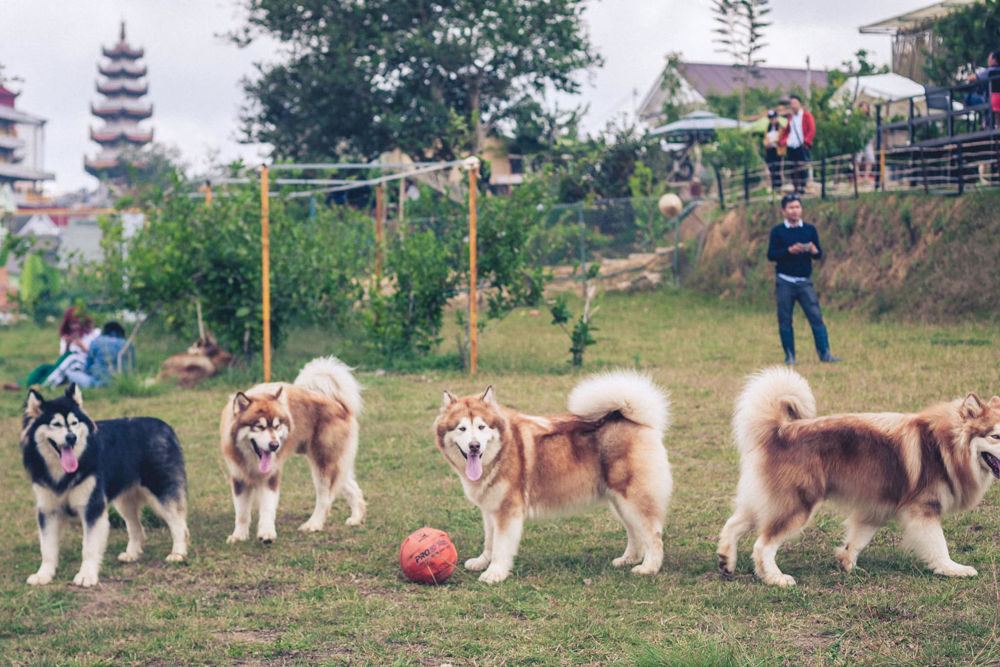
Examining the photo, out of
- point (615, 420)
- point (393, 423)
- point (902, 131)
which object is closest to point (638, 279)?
point (902, 131)

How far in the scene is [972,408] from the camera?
15.4ft

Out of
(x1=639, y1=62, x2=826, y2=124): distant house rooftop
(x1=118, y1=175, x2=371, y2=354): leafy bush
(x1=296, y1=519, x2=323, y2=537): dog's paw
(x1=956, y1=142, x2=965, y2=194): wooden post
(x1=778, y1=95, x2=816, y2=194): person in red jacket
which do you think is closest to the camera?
(x1=296, y1=519, x2=323, y2=537): dog's paw

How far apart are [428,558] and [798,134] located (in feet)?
45.7

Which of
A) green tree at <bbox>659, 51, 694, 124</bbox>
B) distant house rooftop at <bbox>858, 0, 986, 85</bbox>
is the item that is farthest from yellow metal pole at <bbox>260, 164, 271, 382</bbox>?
green tree at <bbox>659, 51, 694, 124</bbox>

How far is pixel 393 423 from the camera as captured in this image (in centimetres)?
972

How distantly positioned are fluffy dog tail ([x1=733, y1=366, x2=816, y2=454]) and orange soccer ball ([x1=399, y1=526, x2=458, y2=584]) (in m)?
1.72

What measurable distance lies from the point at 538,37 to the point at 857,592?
29.8 metres

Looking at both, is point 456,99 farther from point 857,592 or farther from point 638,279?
point 857,592

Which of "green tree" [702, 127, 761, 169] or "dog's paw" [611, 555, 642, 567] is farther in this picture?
"green tree" [702, 127, 761, 169]

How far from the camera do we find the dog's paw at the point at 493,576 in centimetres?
523

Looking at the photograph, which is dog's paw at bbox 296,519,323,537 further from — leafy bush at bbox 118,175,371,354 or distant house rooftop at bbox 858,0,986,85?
distant house rooftop at bbox 858,0,986,85

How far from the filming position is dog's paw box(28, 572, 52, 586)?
5.56m

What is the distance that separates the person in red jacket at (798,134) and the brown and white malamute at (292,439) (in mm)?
11773

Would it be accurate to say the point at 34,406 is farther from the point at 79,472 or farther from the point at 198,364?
the point at 198,364
